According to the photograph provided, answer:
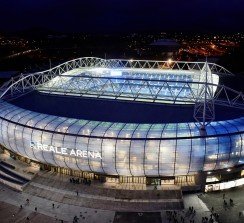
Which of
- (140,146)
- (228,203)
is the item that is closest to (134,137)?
(140,146)

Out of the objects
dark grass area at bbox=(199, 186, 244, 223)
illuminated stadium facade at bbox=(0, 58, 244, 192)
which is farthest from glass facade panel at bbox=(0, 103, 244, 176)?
dark grass area at bbox=(199, 186, 244, 223)

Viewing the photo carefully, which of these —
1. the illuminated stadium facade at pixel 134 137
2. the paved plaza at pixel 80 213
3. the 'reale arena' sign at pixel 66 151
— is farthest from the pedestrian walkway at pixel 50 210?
the 'reale arena' sign at pixel 66 151

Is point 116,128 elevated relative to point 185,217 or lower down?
elevated

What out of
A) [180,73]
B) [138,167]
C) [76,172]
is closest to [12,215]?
[76,172]

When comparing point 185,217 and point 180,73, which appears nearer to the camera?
point 185,217

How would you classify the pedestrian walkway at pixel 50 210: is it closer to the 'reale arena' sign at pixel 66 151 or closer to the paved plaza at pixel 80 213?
the paved plaza at pixel 80 213

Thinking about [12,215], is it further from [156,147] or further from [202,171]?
[202,171]
